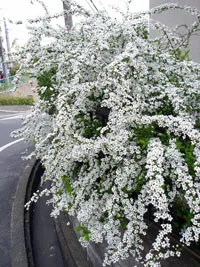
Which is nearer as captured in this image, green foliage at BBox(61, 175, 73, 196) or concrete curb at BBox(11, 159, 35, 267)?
green foliage at BBox(61, 175, 73, 196)

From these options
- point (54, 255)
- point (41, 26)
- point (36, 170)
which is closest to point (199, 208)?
point (54, 255)

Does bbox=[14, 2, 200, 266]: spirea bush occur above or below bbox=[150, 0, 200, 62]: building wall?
below

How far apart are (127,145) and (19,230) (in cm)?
208

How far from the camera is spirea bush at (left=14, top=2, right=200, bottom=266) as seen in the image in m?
1.62

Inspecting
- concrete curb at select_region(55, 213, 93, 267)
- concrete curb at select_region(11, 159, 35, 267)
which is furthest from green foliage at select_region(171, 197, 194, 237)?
concrete curb at select_region(11, 159, 35, 267)

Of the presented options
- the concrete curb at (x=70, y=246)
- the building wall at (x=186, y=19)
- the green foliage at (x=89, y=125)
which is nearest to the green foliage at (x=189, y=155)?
the green foliage at (x=89, y=125)

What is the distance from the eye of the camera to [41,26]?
304 cm

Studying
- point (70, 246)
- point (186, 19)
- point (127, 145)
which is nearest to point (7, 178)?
point (70, 246)

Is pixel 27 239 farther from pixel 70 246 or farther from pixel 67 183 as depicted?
pixel 67 183

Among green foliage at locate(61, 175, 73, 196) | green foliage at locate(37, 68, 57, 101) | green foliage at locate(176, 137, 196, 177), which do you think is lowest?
green foliage at locate(61, 175, 73, 196)

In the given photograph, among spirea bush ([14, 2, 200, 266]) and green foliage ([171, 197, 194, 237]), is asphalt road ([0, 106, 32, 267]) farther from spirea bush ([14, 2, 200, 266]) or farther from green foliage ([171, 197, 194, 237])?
green foliage ([171, 197, 194, 237])

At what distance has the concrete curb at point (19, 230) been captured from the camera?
9.20 ft

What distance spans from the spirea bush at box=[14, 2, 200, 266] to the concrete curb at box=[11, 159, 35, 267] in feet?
3.22

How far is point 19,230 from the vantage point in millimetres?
3275
